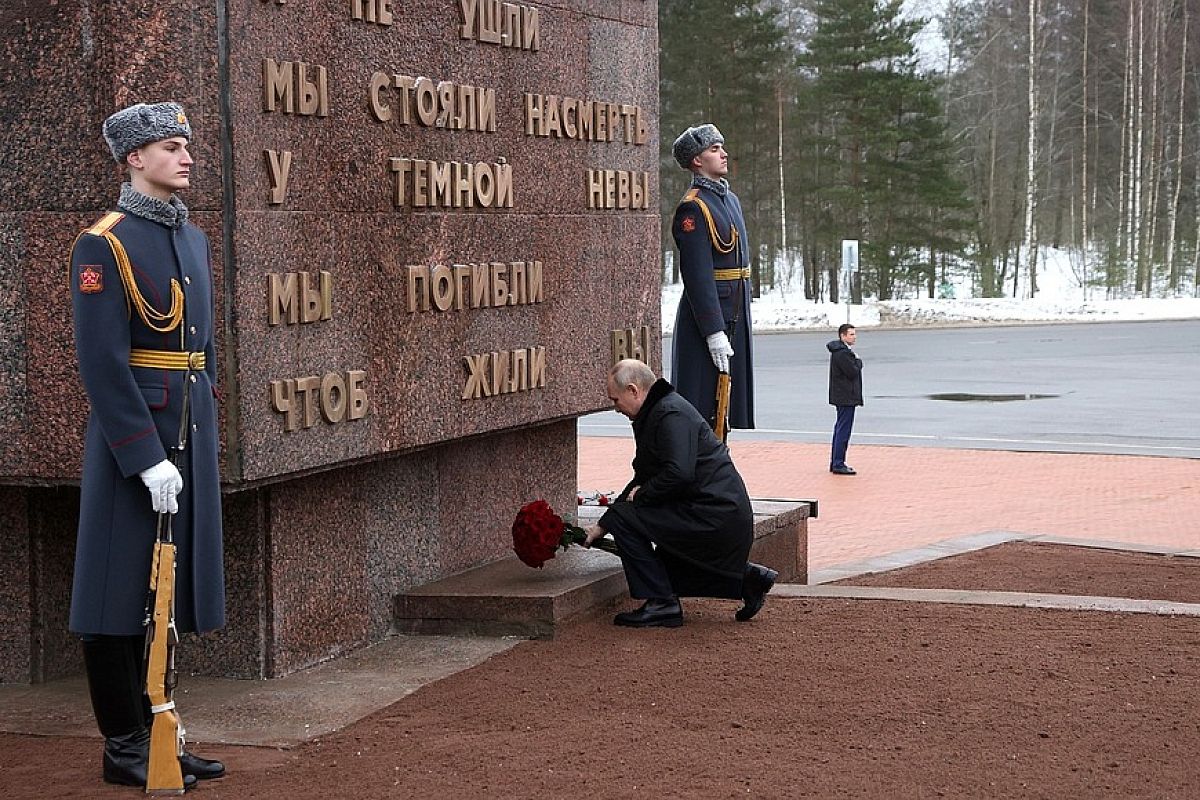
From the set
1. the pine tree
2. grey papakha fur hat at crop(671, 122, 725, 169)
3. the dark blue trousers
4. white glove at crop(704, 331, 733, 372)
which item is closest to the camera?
white glove at crop(704, 331, 733, 372)

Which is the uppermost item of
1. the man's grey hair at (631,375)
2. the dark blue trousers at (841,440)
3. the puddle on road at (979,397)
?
the man's grey hair at (631,375)

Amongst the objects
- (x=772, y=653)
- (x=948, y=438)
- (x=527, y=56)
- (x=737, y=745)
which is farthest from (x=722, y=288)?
(x=948, y=438)

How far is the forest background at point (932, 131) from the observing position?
4731 cm

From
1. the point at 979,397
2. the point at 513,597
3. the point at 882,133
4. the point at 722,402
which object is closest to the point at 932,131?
the point at 882,133

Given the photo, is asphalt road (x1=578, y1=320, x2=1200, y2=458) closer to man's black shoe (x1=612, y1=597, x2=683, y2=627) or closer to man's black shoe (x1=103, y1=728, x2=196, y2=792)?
man's black shoe (x1=612, y1=597, x2=683, y2=627)

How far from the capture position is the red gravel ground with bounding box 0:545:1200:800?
4941 millimetres

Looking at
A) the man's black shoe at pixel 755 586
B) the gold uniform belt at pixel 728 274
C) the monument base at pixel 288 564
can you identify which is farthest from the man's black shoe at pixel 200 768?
the gold uniform belt at pixel 728 274

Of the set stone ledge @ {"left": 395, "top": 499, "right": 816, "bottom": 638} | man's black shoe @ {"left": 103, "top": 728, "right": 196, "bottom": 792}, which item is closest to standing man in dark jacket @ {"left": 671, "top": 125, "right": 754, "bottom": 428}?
stone ledge @ {"left": 395, "top": 499, "right": 816, "bottom": 638}

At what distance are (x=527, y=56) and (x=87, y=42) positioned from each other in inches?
101

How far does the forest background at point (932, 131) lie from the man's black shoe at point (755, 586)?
37.9m

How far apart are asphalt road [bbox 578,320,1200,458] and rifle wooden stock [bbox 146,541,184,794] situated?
12.4 metres

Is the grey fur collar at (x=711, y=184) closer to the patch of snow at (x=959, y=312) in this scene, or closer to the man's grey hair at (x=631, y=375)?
the man's grey hair at (x=631, y=375)

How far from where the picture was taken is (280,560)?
633cm

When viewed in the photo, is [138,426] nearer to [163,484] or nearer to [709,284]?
[163,484]
